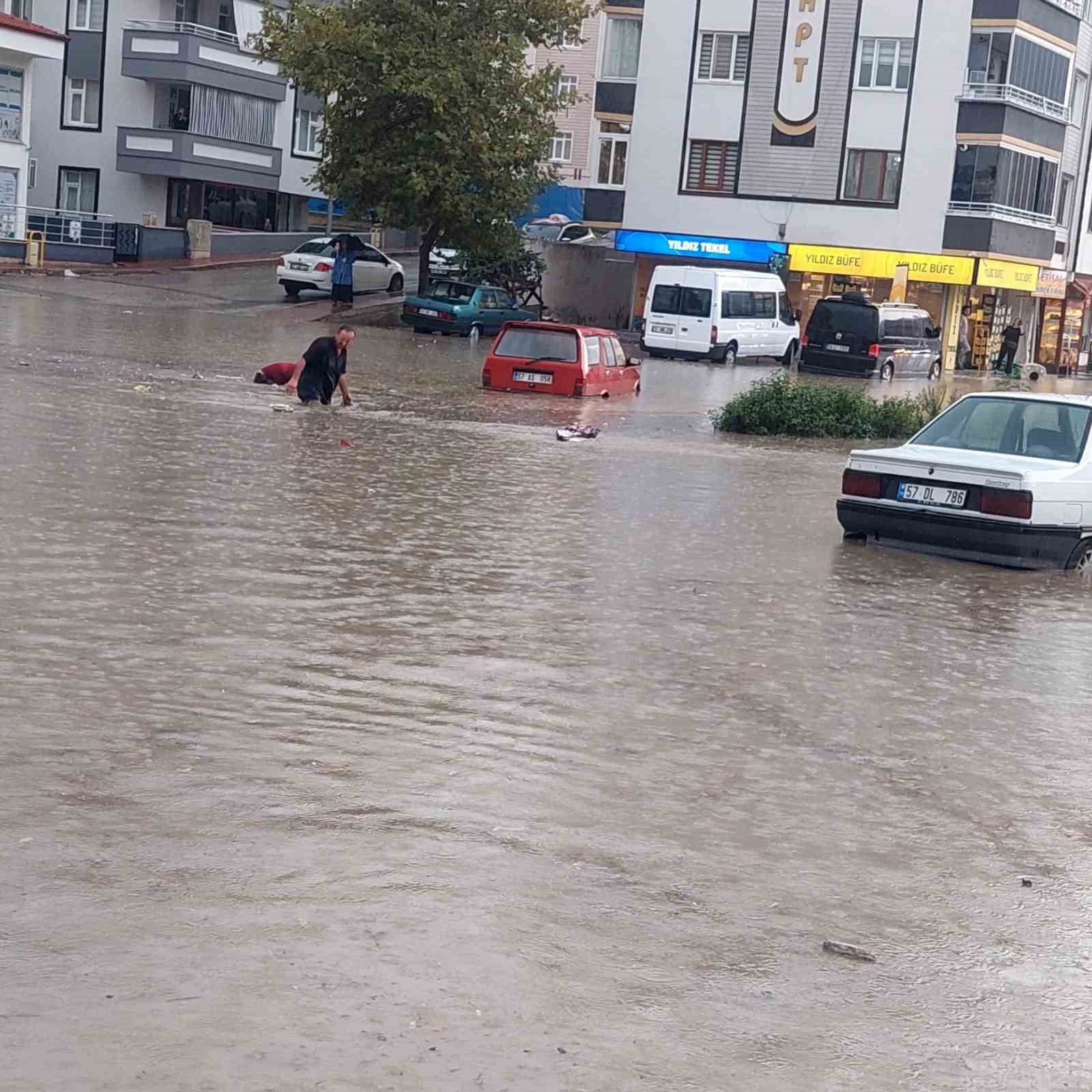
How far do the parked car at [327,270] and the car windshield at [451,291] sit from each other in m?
4.98

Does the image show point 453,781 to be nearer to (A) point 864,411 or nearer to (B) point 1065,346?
(A) point 864,411

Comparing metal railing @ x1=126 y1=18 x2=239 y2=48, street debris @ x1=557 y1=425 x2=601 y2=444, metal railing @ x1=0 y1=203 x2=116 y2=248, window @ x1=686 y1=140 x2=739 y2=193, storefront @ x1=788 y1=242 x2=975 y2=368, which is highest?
metal railing @ x1=126 y1=18 x2=239 y2=48

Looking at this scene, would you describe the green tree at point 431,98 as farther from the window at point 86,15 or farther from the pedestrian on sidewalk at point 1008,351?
the pedestrian on sidewalk at point 1008,351

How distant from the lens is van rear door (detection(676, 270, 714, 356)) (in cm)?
4459

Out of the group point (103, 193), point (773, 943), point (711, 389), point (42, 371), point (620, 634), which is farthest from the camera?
point (103, 193)

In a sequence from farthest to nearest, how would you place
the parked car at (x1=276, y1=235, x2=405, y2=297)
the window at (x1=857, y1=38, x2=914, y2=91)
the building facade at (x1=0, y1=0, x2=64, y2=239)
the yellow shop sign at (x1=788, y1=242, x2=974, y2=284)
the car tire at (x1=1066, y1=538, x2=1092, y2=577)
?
1. the window at (x1=857, y1=38, x2=914, y2=91)
2. the yellow shop sign at (x1=788, y1=242, x2=974, y2=284)
3. the building facade at (x1=0, y1=0, x2=64, y2=239)
4. the parked car at (x1=276, y1=235, x2=405, y2=297)
5. the car tire at (x1=1066, y1=538, x2=1092, y2=577)

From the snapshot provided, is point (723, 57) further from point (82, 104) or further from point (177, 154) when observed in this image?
point (82, 104)

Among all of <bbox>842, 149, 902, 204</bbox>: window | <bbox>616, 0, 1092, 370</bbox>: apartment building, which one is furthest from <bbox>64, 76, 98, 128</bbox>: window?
<bbox>842, 149, 902, 204</bbox>: window

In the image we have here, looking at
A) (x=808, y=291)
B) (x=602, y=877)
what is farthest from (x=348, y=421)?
(x=808, y=291)

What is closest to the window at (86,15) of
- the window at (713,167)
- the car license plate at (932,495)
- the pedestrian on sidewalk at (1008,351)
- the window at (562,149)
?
the window at (562,149)

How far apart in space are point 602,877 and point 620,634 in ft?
14.0

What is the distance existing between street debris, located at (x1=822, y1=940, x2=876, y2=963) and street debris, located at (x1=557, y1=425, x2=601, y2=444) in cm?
1649

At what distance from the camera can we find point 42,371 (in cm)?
2320

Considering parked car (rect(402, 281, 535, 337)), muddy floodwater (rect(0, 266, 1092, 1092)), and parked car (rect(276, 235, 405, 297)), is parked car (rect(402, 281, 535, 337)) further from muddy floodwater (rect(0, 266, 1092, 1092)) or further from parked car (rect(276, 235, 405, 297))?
muddy floodwater (rect(0, 266, 1092, 1092))
